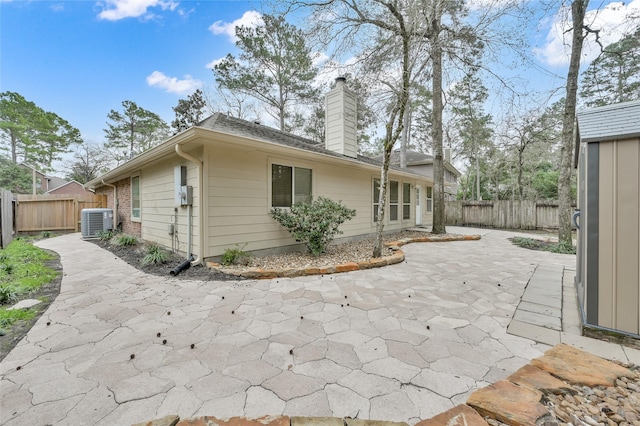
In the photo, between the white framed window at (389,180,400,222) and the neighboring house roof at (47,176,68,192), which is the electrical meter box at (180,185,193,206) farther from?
the neighboring house roof at (47,176,68,192)

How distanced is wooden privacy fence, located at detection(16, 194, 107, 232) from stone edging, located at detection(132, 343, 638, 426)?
14.0 meters

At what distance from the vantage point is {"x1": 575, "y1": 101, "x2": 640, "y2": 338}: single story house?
193cm

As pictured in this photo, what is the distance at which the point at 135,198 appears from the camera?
7.99m

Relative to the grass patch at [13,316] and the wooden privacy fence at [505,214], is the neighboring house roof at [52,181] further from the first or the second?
the wooden privacy fence at [505,214]

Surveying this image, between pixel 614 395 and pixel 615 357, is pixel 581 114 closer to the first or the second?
pixel 615 357

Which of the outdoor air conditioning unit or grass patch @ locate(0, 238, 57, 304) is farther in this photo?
the outdoor air conditioning unit

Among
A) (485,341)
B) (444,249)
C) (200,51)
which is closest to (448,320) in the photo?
(485,341)

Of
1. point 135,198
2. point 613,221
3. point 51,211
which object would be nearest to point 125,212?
point 135,198

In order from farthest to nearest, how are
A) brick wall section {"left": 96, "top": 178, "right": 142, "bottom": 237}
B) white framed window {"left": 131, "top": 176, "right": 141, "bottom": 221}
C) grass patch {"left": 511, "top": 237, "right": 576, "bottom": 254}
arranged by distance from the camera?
brick wall section {"left": 96, "top": 178, "right": 142, "bottom": 237}, white framed window {"left": 131, "top": 176, "right": 141, "bottom": 221}, grass patch {"left": 511, "top": 237, "right": 576, "bottom": 254}

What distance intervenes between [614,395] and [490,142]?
21.7 meters

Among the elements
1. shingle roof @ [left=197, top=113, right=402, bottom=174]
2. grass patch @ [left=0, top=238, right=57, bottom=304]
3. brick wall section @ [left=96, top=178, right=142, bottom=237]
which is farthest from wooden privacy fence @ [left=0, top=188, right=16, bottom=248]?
shingle roof @ [left=197, top=113, right=402, bottom=174]

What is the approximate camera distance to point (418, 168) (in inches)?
714

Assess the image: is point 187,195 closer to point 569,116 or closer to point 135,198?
point 135,198

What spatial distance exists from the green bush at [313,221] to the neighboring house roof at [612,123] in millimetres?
3792
